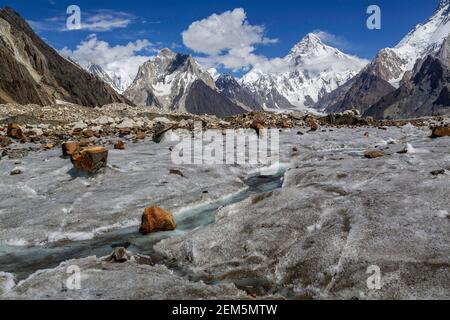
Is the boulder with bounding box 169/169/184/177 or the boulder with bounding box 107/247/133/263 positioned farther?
the boulder with bounding box 169/169/184/177

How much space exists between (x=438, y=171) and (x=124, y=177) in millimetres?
11149

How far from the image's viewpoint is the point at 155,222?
40.1ft

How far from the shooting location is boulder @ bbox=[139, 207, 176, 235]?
1213 cm

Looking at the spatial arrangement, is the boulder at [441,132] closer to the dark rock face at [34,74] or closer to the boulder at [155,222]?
the boulder at [155,222]

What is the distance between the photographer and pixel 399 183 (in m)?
13.0

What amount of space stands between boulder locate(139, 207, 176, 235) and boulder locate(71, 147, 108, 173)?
529 centimetres

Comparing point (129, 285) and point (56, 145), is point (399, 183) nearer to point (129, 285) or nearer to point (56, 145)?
point (129, 285)

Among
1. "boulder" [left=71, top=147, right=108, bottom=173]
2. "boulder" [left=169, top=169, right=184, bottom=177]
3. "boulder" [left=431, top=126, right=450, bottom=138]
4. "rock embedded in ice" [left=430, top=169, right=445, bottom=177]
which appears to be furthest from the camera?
"boulder" [left=431, top=126, right=450, bottom=138]

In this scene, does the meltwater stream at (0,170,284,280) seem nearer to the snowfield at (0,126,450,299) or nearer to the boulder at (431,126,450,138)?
the snowfield at (0,126,450,299)

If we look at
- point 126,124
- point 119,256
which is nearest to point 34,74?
point 126,124

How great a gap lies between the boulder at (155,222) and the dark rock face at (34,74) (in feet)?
275

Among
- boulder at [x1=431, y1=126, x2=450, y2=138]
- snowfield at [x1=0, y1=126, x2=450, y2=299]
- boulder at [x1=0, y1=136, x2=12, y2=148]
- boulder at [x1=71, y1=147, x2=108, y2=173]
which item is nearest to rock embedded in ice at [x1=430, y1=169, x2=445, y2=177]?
snowfield at [x1=0, y1=126, x2=450, y2=299]

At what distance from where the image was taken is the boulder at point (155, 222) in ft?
39.8

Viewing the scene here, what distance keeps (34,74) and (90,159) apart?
144 metres
